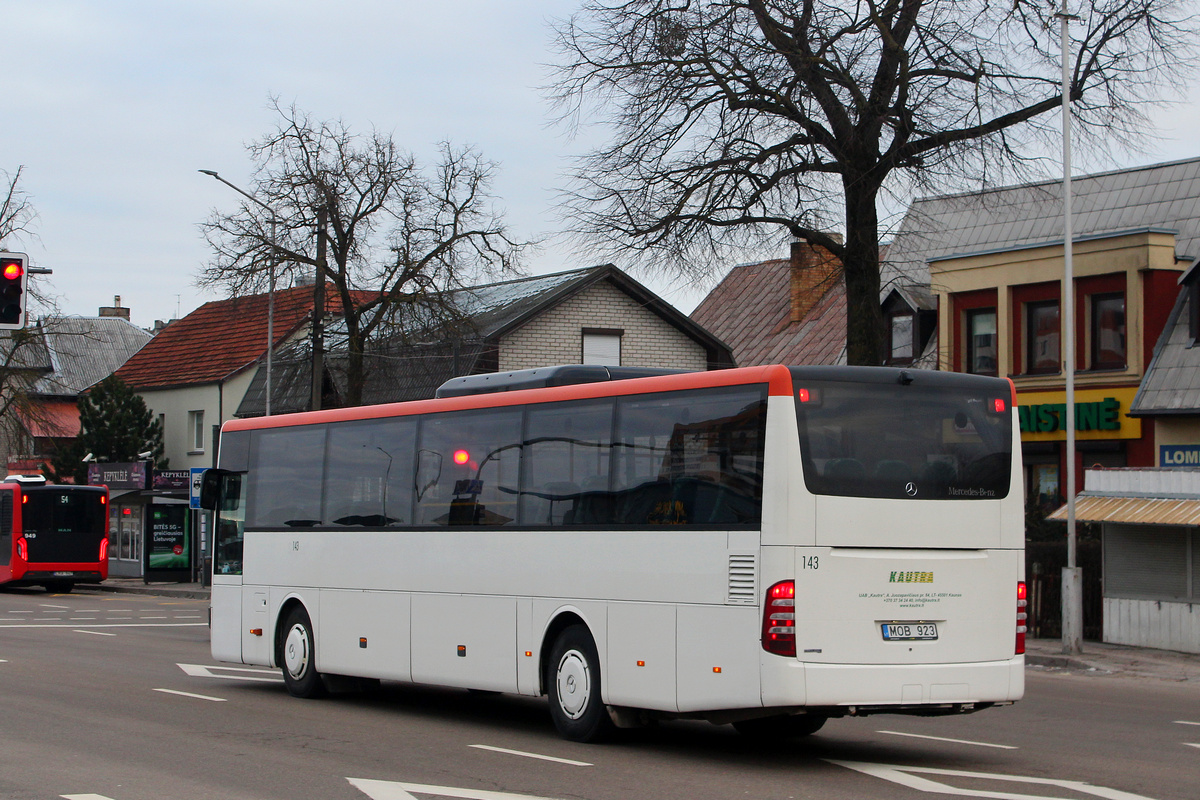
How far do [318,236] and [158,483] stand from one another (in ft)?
50.9

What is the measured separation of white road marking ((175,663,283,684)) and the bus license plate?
9201 millimetres

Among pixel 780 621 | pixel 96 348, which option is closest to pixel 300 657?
pixel 780 621

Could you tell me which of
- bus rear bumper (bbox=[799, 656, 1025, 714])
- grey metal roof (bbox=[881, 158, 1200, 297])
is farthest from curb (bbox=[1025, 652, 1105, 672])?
bus rear bumper (bbox=[799, 656, 1025, 714])

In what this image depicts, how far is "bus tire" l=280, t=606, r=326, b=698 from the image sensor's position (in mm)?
16031

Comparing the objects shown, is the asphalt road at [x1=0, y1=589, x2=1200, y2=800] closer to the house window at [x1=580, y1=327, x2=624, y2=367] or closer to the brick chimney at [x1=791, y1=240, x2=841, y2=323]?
the brick chimney at [x1=791, y1=240, x2=841, y2=323]

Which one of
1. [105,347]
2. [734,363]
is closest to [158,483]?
[734,363]

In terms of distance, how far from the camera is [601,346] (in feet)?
155

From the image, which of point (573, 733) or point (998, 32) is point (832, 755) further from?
point (998, 32)

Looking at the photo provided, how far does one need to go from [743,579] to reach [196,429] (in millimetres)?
49734

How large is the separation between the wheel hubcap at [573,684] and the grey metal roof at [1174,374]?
61.8ft

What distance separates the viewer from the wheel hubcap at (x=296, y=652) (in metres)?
16.1

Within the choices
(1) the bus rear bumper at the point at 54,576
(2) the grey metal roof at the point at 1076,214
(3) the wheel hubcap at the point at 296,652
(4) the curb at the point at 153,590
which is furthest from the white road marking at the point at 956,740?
(1) the bus rear bumper at the point at 54,576

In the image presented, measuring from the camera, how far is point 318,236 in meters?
36.2

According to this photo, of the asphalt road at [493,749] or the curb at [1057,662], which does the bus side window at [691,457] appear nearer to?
the asphalt road at [493,749]
